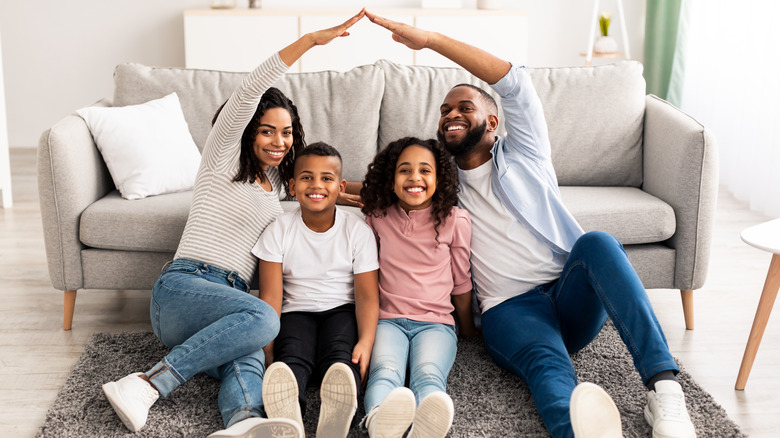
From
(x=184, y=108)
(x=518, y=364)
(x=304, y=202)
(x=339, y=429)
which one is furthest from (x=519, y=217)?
(x=184, y=108)

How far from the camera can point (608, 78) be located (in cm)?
267

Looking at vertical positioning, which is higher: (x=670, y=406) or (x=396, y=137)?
(x=396, y=137)

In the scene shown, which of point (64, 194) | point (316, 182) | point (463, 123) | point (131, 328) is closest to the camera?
point (316, 182)

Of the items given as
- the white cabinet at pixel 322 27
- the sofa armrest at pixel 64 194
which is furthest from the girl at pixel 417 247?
the white cabinet at pixel 322 27

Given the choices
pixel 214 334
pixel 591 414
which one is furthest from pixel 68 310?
pixel 591 414

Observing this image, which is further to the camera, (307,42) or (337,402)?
(307,42)

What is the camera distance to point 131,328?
7.62 ft

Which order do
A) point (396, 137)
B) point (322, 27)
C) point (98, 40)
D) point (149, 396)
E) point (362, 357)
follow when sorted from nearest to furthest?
point (149, 396) < point (362, 357) < point (396, 137) < point (322, 27) < point (98, 40)

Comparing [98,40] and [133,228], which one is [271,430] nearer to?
[133,228]

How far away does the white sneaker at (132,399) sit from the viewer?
1660 millimetres

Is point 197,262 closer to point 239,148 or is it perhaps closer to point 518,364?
point 239,148

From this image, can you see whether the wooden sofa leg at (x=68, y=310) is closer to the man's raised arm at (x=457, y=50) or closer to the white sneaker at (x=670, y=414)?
the man's raised arm at (x=457, y=50)

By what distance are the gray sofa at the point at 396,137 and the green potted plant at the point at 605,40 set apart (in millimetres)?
2128

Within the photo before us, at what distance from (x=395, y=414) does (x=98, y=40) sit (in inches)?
166
